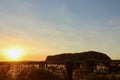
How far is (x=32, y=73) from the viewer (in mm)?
25734

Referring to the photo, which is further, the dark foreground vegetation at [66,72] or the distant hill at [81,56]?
the distant hill at [81,56]

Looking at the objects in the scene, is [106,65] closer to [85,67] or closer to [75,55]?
[85,67]

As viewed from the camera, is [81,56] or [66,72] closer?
[66,72]

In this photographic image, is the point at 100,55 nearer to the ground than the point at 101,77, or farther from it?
farther from it

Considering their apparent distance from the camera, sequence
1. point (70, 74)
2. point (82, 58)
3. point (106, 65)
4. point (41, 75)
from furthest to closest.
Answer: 1. point (82, 58)
2. point (106, 65)
3. point (70, 74)
4. point (41, 75)

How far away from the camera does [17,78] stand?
27.6 m

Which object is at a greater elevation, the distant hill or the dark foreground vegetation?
the distant hill

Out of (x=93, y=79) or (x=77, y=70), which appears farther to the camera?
(x=77, y=70)

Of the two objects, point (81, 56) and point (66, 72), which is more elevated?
point (81, 56)

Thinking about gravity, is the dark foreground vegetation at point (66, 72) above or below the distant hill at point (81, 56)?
below

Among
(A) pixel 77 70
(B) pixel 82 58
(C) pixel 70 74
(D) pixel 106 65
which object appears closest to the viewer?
(C) pixel 70 74

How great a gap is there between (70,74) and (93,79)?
5.87 m

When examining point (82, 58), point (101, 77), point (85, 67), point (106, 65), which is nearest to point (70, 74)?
point (101, 77)

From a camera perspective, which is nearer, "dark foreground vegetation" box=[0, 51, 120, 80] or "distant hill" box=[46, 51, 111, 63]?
"dark foreground vegetation" box=[0, 51, 120, 80]
